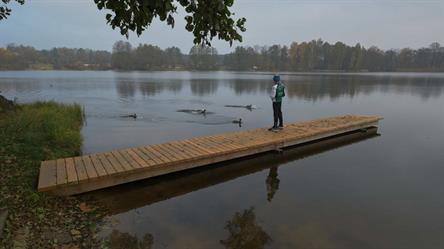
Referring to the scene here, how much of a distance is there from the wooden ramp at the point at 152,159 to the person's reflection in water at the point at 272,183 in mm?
870

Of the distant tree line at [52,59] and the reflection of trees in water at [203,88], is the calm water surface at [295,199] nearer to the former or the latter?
the reflection of trees in water at [203,88]

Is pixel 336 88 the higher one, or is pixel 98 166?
pixel 336 88

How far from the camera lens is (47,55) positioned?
10525 cm

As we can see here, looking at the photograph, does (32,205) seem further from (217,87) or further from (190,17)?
(217,87)

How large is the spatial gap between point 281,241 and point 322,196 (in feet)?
7.33

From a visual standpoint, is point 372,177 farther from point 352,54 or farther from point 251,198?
point 352,54

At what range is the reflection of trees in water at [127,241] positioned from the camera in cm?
458

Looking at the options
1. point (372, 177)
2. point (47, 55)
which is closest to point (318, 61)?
point (47, 55)

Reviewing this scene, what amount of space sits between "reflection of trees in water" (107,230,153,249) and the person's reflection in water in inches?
108

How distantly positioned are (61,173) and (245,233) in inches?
143

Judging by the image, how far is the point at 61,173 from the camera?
6086 mm

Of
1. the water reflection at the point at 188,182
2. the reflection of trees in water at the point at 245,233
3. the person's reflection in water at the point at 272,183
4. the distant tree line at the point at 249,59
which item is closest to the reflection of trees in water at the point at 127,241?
the water reflection at the point at 188,182

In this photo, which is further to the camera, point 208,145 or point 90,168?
point 208,145

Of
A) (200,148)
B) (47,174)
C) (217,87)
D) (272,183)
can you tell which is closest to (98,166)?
(47,174)
